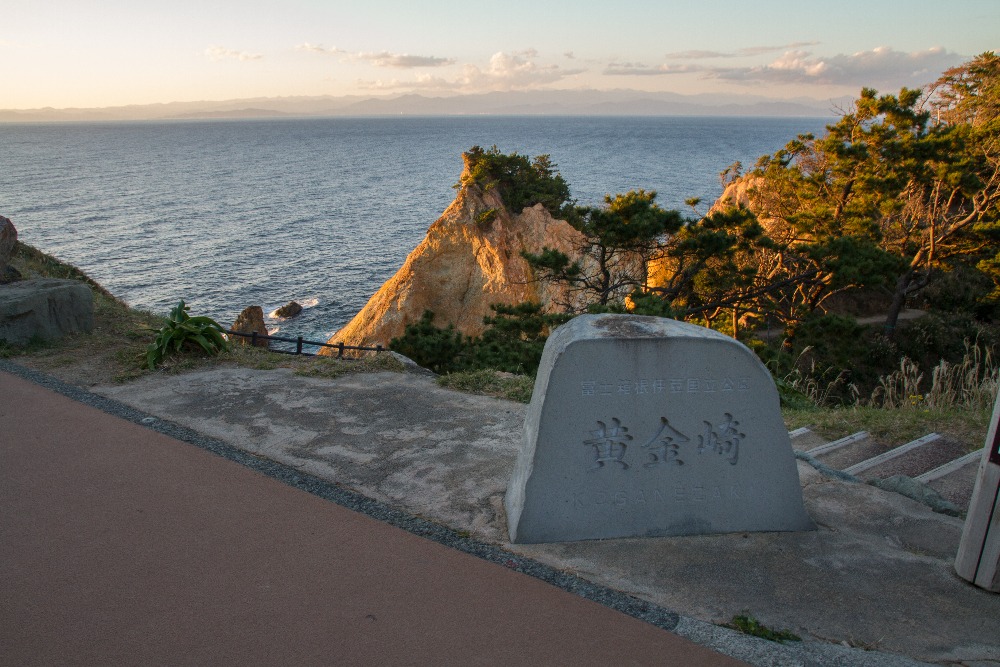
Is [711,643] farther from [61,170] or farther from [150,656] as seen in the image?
[61,170]

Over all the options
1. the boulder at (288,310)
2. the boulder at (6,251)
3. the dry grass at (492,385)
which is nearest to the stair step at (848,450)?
the dry grass at (492,385)

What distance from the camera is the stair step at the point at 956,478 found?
18.9 feet

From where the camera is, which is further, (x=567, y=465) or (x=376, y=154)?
(x=376, y=154)

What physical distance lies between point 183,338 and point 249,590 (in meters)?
5.69

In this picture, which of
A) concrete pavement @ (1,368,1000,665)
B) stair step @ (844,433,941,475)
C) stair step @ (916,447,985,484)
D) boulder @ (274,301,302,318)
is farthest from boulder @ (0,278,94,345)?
boulder @ (274,301,302,318)

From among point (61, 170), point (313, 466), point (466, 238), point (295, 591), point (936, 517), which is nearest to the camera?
point (295, 591)

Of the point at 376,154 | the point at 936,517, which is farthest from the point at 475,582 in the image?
the point at 376,154

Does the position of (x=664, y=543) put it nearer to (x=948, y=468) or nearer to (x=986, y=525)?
(x=986, y=525)

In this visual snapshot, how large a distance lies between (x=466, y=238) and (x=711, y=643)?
23263 mm

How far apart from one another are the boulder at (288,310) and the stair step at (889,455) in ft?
88.4

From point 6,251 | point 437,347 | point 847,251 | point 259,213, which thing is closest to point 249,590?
point 437,347

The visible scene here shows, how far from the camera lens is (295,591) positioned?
4.10 m

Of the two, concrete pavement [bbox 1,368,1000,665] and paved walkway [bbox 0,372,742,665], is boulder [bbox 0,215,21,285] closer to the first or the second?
concrete pavement [bbox 1,368,1000,665]

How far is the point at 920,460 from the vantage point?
21.7ft
